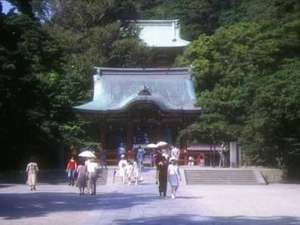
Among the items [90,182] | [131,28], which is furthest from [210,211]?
[131,28]

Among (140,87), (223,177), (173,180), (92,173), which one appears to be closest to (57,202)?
(92,173)

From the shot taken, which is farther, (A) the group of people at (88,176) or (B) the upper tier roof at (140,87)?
(B) the upper tier roof at (140,87)

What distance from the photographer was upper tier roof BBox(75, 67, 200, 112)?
41938mm

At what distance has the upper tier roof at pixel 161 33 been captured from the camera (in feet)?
192

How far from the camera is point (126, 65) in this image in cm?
5266

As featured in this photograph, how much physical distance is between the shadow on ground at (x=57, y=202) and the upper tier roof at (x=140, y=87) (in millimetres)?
18580

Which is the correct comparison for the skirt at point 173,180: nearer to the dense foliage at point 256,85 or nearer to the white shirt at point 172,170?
the white shirt at point 172,170

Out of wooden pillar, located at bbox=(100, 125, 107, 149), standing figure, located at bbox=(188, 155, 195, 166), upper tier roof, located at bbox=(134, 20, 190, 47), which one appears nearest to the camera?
standing figure, located at bbox=(188, 155, 195, 166)

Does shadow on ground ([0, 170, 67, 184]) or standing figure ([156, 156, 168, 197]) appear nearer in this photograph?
standing figure ([156, 156, 168, 197])

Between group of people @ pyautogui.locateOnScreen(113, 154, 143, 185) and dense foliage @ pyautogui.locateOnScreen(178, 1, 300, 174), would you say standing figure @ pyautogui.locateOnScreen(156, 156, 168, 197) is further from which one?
dense foliage @ pyautogui.locateOnScreen(178, 1, 300, 174)

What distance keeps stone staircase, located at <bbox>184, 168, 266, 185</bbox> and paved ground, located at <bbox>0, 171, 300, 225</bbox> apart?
6419 mm

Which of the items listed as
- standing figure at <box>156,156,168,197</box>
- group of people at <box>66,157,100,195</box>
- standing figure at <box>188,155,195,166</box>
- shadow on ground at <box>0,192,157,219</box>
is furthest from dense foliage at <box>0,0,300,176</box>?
standing figure at <box>156,156,168,197</box>

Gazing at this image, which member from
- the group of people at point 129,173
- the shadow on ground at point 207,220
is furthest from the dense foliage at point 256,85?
the shadow on ground at point 207,220

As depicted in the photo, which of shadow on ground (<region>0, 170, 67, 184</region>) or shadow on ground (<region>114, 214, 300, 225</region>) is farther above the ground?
shadow on ground (<region>0, 170, 67, 184</region>)
